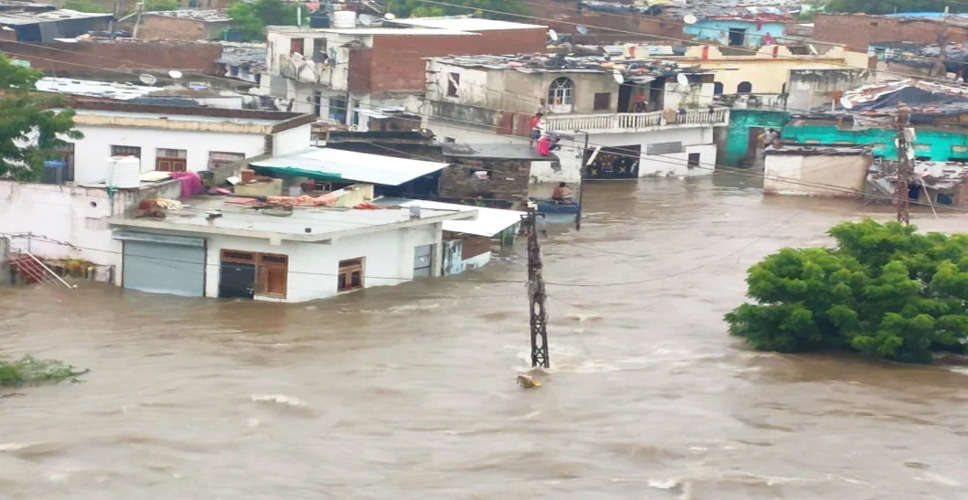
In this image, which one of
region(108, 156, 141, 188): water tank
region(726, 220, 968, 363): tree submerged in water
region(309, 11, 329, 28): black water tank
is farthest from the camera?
region(309, 11, 329, 28): black water tank

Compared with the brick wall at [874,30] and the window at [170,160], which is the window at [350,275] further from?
the brick wall at [874,30]

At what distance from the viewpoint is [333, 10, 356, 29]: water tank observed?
171 ft

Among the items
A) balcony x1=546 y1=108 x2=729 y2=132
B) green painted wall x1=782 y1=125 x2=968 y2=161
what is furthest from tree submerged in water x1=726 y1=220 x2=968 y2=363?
green painted wall x1=782 y1=125 x2=968 y2=161

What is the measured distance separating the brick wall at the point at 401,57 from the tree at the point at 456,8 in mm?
13768

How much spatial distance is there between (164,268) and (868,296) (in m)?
11.4

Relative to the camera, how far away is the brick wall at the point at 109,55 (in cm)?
4956

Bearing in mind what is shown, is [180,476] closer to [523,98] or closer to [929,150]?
[523,98]

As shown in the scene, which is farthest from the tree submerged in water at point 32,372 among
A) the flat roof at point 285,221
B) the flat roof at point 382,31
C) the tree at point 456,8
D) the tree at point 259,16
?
the tree at point 456,8

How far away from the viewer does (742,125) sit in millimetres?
47781

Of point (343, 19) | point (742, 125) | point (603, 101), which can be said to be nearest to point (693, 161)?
point (742, 125)

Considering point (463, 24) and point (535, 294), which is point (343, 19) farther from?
point (535, 294)

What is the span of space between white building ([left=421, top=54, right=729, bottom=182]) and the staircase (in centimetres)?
1560

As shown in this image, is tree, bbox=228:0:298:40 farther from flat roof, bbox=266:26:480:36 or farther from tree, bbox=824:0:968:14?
tree, bbox=824:0:968:14

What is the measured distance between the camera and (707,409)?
74.6ft
